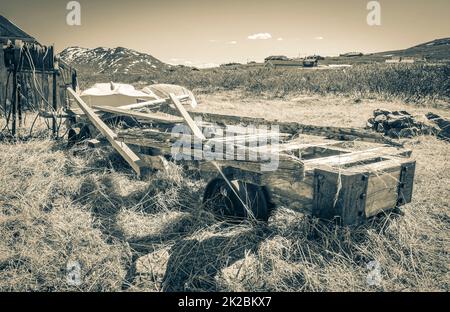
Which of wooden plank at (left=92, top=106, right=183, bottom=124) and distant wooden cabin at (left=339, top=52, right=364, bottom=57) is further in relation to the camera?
distant wooden cabin at (left=339, top=52, right=364, bottom=57)

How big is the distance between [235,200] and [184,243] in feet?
1.93

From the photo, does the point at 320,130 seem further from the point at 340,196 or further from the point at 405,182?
the point at 340,196

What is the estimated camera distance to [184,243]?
3.14m

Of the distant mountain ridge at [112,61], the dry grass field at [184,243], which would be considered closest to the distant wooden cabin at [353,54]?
the distant mountain ridge at [112,61]

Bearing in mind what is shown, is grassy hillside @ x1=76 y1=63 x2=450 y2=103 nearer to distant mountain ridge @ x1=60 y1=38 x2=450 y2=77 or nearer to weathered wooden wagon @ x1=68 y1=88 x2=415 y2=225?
weathered wooden wagon @ x1=68 y1=88 x2=415 y2=225

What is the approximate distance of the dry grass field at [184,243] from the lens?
2689 millimetres

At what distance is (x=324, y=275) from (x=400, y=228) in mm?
998

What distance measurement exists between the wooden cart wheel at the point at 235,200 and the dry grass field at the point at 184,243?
104mm

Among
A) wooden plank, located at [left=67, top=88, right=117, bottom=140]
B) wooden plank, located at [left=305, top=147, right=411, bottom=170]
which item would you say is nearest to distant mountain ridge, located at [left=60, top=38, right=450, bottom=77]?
wooden plank, located at [left=67, top=88, right=117, bottom=140]

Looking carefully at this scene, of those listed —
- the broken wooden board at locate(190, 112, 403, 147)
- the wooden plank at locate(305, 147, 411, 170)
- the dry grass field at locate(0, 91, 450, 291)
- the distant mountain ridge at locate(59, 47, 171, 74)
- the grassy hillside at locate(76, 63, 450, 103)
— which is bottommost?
the dry grass field at locate(0, 91, 450, 291)

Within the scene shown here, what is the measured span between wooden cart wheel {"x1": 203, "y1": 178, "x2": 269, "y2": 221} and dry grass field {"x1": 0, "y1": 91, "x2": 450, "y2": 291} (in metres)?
0.10

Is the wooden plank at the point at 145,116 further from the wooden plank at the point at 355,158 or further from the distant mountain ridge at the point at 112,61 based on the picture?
the distant mountain ridge at the point at 112,61

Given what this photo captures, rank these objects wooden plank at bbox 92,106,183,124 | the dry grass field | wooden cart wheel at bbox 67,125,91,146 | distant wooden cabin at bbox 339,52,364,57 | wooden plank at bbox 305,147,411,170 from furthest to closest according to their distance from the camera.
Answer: distant wooden cabin at bbox 339,52,364,57
wooden cart wheel at bbox 67,125,91,146
wooden plank at bbox 92,106,183,124
wooden plank at bbox 305,147,411,170
the dry grass field

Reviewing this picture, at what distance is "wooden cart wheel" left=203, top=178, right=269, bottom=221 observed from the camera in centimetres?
320
